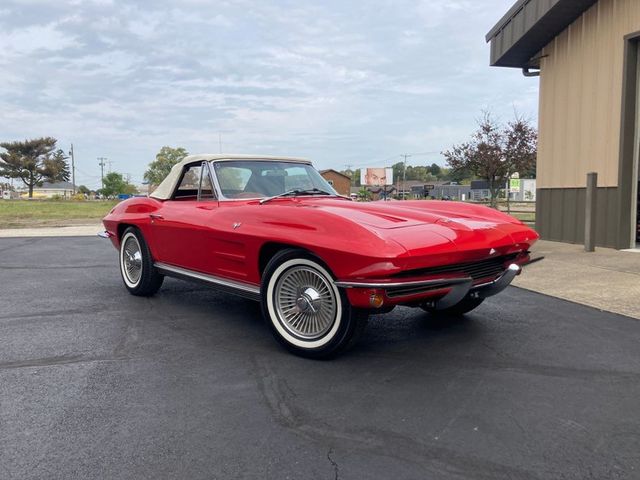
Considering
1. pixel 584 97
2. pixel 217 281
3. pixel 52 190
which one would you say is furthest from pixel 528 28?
pixel 52 190

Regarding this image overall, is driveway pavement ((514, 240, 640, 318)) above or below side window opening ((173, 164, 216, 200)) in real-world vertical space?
below

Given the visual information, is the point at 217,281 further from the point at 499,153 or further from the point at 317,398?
the point at 499,153

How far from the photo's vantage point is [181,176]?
523 centimetres

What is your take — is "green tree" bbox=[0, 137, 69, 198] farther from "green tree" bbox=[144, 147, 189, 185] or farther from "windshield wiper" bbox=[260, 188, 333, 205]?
"windshield wiper" bbox=[260, 188, 333, 205]

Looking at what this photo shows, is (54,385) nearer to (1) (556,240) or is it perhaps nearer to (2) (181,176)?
(2) (181,176)

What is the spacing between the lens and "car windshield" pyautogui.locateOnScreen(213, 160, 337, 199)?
468cm

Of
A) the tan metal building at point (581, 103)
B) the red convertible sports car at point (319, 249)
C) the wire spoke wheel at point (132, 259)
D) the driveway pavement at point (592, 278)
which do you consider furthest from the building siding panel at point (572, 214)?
the wire spoke wheel at point (132, 259)

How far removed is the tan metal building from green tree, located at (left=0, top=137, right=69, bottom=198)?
9202 centimetres

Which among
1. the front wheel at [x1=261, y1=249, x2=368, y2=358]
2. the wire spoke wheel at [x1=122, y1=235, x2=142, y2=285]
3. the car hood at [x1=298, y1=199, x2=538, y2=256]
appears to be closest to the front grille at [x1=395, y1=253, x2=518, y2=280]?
the car hood at [x1=298, y1=199, x2=538, y2=256]

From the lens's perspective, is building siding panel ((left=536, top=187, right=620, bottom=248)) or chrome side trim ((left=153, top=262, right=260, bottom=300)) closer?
chrome side trim ((left=153, top=262, right=260, bottom=300))

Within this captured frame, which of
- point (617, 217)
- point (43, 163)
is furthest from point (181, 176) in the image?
point (43, 163)

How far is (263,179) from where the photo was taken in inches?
189

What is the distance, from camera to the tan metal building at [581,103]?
9266mm

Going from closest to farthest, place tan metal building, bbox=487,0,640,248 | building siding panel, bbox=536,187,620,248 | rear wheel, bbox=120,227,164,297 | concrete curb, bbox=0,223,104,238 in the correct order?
rear wheel, bbox=120,227,164,297 < tan metal building, bbox=487,0,640,248 < building siding panel, bbox=536,187,620,248 < concrete curb, bbox=0,223,104,238
